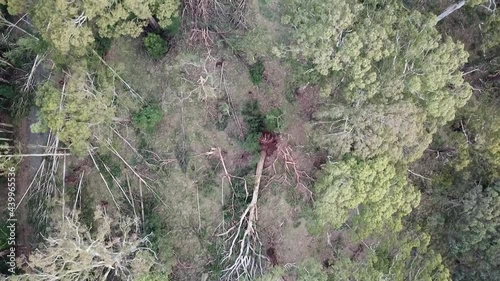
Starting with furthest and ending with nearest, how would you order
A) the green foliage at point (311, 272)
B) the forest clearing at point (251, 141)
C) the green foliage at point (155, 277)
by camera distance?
the green foliage at point (155, 277) → the green foliage at point (311, 272) → the forest clearing at point (251, 141)

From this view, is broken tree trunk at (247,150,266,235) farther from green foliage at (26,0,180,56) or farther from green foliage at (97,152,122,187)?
green foliage at (26,0,180,56)

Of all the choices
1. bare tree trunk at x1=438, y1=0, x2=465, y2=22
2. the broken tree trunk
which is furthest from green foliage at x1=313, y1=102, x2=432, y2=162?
bare tree trunk at x1=438, y1=0, x2=465, y2=22

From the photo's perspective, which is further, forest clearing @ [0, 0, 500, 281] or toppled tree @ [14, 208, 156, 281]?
forest clearing @ [0, 0, 500, 281]

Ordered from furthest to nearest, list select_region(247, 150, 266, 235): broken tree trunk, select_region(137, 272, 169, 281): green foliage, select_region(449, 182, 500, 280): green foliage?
select_region(247, 150, 266, 235): broken tree trunk
select_region(449, 182, 500, 280): green foliage
select_region(137, 272, 169, 281): green foliage

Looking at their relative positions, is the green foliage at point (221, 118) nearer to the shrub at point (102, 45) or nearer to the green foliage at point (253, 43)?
the green foliage at point (253, 43)

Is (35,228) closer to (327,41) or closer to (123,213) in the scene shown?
(123,213)

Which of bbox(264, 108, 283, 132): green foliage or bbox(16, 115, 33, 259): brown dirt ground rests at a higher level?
bbox(264, 108, 283, 132): green foliage

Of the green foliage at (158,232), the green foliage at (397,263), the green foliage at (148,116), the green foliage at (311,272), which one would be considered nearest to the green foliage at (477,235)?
the green foliage at (397,263)

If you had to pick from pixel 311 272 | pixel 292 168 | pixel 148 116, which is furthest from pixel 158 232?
pixel 311 272
